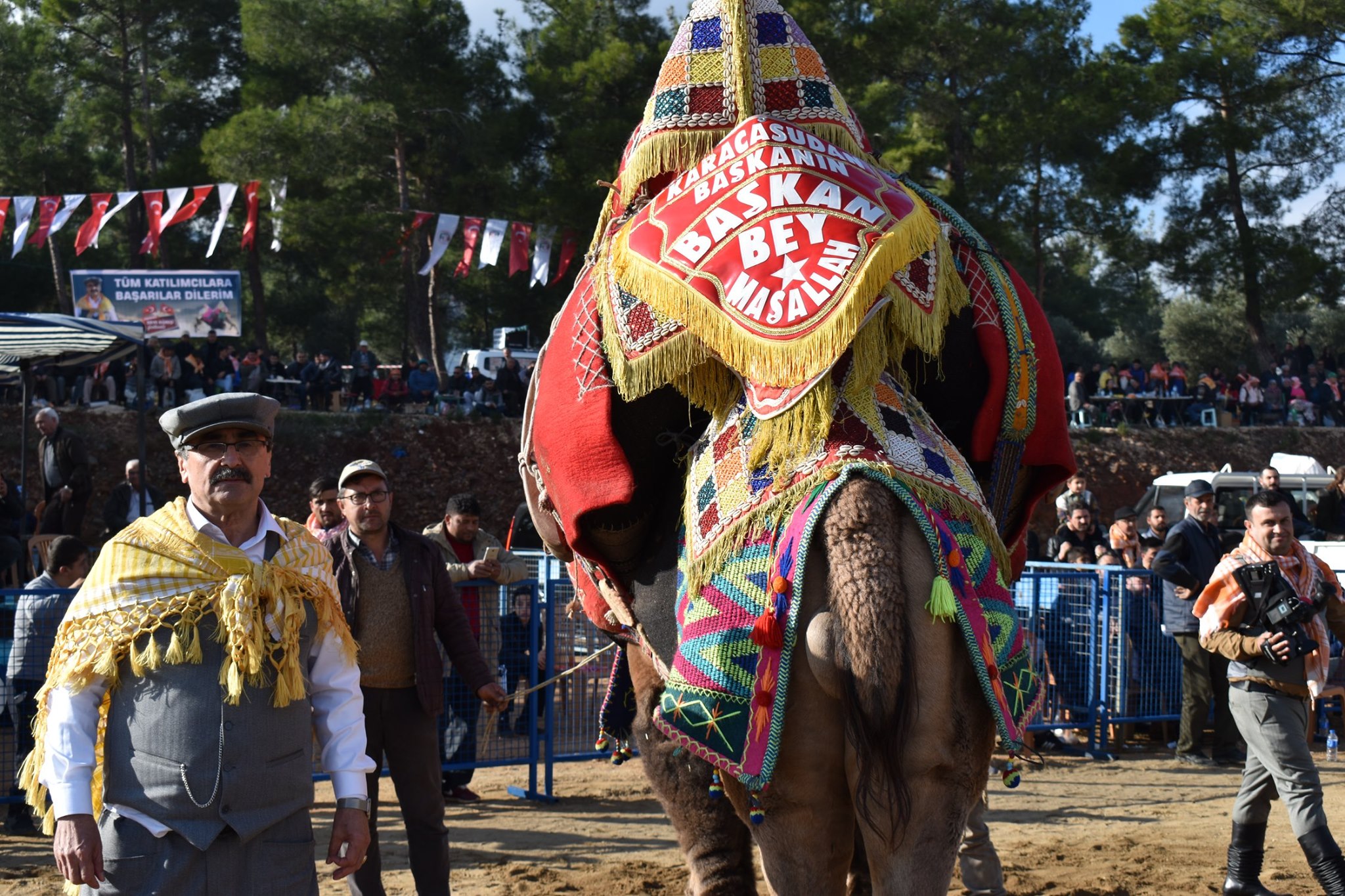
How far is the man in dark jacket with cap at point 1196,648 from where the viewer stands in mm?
10148

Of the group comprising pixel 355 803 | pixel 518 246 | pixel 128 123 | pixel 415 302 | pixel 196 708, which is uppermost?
pixel 128 123

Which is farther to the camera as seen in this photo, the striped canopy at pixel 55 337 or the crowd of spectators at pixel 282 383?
the crowd of spectators at pixel 282 383

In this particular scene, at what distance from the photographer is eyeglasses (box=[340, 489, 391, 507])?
6.03 meters

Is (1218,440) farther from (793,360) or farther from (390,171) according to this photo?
(793,360)

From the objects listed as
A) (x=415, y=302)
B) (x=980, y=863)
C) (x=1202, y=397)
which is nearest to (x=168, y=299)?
(x=415, y=302)

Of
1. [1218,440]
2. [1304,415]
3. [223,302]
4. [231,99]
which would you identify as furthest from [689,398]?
[231,99]

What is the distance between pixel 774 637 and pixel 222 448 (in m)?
1.49

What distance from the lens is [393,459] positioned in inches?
989

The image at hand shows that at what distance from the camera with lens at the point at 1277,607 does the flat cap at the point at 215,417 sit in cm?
453

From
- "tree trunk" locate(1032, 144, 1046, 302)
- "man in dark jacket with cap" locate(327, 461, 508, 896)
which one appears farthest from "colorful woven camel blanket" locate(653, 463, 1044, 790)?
"tree trunk" locate(1032, 144, 1046, 302)

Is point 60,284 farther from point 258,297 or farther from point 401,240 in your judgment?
point 401,240

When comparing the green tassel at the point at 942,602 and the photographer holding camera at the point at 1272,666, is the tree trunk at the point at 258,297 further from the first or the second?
the green tassel at the point at 942,602

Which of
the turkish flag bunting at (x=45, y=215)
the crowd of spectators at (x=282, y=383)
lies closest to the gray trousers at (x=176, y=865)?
the crowd of spectators at (x=282, y=383)

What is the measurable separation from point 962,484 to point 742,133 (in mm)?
1222
